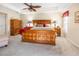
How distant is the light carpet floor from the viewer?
3.21 meters

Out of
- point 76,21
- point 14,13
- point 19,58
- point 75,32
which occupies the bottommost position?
point 19,58

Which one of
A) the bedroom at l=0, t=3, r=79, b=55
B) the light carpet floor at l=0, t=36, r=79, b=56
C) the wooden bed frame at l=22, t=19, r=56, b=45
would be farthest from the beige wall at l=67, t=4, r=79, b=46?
the wooden bed frame at l=22, t=19, r=56, b=45

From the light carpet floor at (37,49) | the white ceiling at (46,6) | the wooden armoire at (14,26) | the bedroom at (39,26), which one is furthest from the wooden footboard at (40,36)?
the white ceiling at (46,6)

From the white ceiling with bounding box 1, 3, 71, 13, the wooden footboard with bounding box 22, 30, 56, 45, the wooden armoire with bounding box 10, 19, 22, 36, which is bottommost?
the wooden footboard with bounding box 22, 30, 56, 45

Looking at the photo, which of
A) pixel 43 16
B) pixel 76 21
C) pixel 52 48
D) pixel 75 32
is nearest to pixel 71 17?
pixel 76 21

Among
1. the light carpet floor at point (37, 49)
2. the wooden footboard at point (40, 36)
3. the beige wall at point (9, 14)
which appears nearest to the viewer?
the light carpet floor at point (37, 49)

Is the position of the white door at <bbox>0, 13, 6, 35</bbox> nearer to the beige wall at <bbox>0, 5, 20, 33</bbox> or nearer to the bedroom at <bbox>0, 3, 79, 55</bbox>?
the bedroom at <bbox>0, 3, 79, 55</bbox>

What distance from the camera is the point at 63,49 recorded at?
330 cm

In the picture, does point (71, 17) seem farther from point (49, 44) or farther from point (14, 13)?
point (14, 13)

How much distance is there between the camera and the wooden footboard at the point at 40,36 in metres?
3.43

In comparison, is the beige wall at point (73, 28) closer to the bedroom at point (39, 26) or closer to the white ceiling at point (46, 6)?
the bedroom at point (39, 26)

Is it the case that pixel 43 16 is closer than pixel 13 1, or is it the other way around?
pixel 13 1

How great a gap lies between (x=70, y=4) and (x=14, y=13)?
153 cm

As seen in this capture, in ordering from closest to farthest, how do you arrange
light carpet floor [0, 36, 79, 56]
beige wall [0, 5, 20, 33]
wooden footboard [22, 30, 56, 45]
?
1. light carpet floor [0, 36, 79, 56]
2. beige wall [0, 5, 20, 33]
3. wooden footboard [22, 30, 56, 45]
